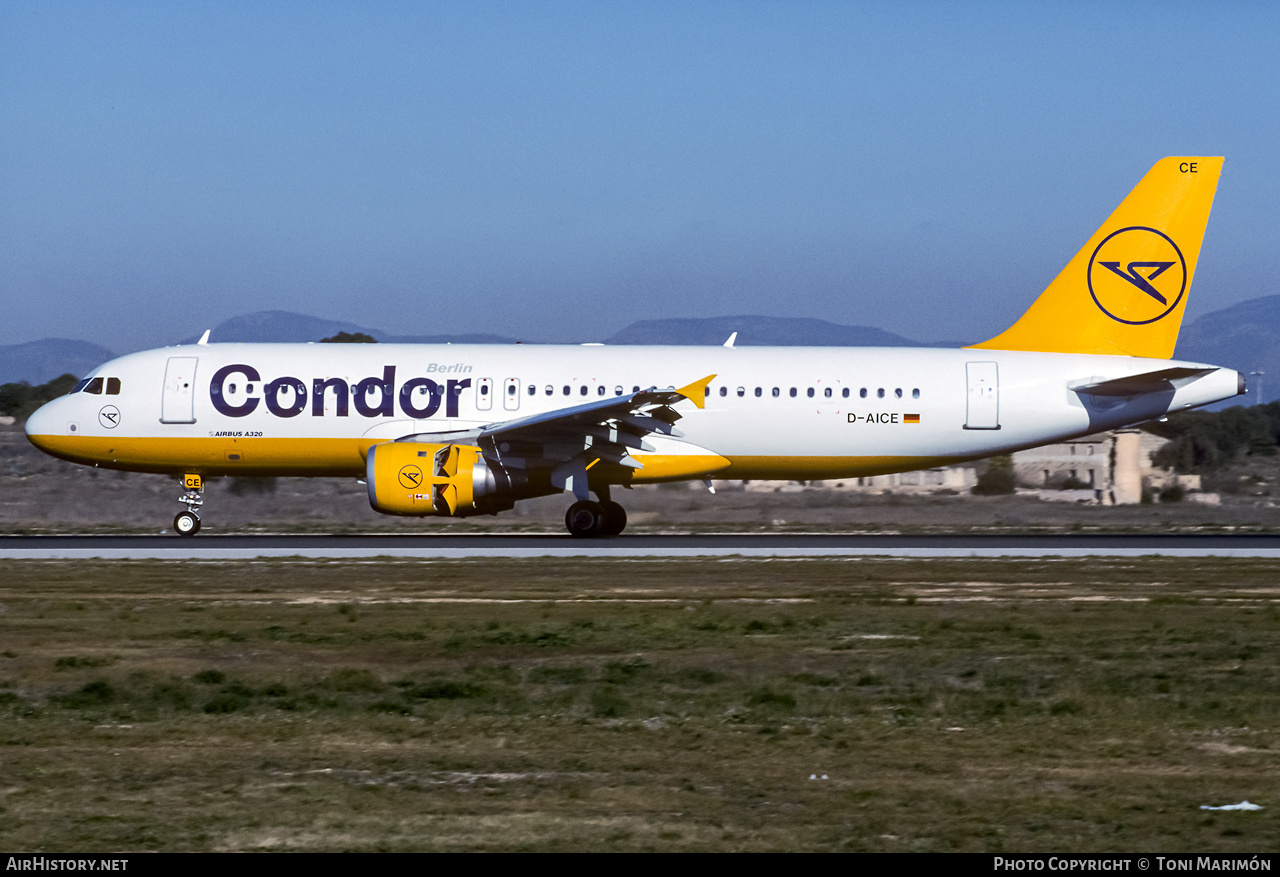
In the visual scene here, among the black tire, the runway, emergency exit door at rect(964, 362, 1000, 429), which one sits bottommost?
the runway

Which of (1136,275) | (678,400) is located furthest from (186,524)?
(1136,275)

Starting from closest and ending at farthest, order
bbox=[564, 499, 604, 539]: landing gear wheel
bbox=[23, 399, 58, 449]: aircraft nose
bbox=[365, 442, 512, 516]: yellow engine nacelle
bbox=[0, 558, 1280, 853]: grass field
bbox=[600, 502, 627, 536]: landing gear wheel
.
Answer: bbox=[0, 558, 1280, 853]: grass field, bbox=[365, 442, 512, 516]: yellow engine nacelle, bbox=[564, 499, 604, 539]: landing gear wheel, bbox=[600, 502, 627, 536]: landing gear wheel, bbox=[23, 399, 58, 449]: aircraft nose

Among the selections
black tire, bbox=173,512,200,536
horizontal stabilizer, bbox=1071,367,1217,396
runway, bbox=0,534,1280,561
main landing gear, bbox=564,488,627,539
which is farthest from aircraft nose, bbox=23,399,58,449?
horizontal stabilizer, bbox=1071,367,1217,396

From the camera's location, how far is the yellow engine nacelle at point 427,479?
25.0 meters

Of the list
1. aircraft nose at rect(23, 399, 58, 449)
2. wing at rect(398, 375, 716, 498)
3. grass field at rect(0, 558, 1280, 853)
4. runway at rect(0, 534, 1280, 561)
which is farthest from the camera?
aircraft nose at rect(23, 399, 58, 449)

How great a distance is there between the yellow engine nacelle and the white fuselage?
1.68 m

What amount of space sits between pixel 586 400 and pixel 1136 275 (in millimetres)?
11382

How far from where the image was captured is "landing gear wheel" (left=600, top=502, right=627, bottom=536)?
90.4ft

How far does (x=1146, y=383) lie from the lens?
27.5 meters

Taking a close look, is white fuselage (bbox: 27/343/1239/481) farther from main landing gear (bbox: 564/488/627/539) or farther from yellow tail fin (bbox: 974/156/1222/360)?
main landing gear (bbox: 564/488/627/539)

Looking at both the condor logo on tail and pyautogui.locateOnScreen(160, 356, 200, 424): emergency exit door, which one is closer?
pyautogui.locateOnScreen(160, 356, 200, 424): emergency exit door

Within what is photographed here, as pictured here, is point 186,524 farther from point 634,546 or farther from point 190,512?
point 634,546
